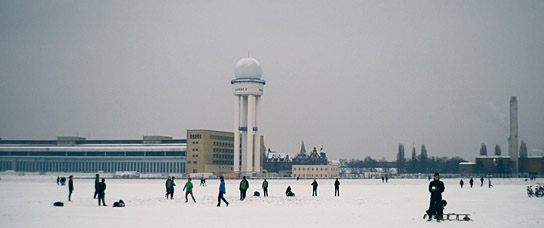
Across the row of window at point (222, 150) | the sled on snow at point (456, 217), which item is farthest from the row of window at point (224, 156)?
the sled on snow at point (456, 217)

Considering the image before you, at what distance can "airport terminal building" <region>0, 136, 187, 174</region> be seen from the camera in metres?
160

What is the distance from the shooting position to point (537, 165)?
148 m

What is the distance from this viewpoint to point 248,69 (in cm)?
14625

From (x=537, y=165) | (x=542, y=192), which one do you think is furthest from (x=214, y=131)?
(x=542, y=192)

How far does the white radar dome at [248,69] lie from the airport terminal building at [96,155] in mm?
25461

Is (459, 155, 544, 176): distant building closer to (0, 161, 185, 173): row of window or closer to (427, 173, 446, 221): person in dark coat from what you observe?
(0, 161, 185, 173): row of window

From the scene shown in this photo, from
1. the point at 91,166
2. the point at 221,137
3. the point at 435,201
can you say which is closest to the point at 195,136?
the point at 221,137

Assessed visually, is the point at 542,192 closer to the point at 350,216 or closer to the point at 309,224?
the point at 350,216

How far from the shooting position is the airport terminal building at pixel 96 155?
160125 millimetres

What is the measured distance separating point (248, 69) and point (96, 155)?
166ft

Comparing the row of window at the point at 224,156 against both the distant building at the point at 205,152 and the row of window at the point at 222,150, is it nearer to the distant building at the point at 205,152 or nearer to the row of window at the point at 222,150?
the distant building at the point at 205,152

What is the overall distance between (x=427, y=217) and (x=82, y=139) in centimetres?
16421

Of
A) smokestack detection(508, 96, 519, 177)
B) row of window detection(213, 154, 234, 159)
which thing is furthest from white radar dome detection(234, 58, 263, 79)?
smokestack detection(508, 96, 519, 177)

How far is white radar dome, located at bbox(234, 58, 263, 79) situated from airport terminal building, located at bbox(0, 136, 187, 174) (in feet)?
83.5
